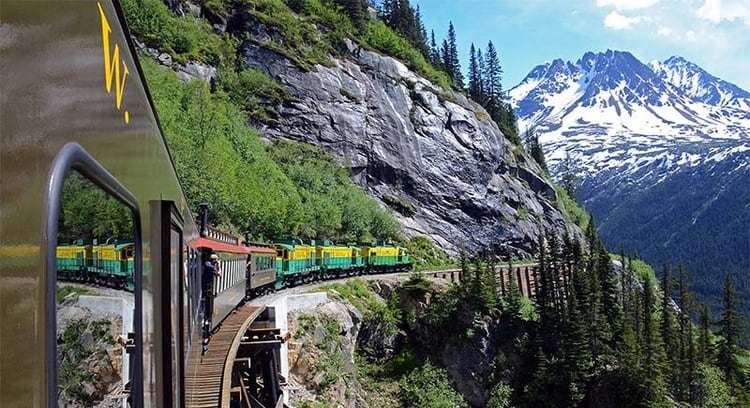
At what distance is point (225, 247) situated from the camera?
15484mm

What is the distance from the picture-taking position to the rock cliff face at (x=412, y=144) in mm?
66250

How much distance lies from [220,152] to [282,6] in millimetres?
41328

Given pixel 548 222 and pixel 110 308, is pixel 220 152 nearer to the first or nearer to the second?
pixel 110 308

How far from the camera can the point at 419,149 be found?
7181 centimetres

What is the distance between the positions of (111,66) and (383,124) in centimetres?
6869

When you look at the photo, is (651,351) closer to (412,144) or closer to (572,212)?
(412,144)

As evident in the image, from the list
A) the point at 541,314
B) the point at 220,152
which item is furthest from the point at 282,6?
the point at 541,314

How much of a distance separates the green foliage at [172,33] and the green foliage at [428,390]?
32373mm

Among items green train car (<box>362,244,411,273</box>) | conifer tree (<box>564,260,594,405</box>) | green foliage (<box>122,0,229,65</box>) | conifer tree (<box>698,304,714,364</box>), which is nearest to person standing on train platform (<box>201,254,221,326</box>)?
green train car (<box>362,244,411,273</box>)

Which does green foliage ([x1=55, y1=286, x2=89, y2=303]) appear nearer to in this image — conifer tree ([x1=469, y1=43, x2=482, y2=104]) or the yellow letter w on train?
the yellow letter w on train

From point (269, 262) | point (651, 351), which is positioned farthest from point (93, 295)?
point (651, 351)

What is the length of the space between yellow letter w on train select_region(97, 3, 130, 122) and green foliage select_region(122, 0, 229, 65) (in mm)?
52152

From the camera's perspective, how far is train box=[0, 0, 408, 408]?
1245mm

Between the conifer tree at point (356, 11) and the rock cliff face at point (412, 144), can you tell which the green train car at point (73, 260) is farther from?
the conifer tree at point (356, 11)
